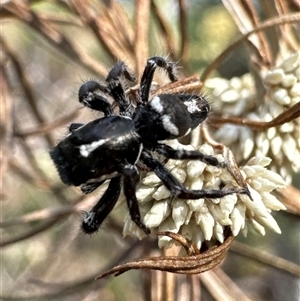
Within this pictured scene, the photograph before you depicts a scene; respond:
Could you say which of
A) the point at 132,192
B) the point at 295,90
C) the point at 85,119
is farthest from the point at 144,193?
the point at 85,119

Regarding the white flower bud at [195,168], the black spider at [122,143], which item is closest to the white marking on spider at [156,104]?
the black spider at [122,143]

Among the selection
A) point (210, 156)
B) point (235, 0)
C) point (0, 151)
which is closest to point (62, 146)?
point (210, 156)

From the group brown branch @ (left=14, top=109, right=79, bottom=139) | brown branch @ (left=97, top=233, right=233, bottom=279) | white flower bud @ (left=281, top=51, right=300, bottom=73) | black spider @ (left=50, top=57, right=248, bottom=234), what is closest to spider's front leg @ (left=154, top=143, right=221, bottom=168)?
black spider @ (left=50, top=57, right=248, bottom=234)

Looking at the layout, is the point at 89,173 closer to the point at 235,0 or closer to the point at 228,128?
the point at 228,128

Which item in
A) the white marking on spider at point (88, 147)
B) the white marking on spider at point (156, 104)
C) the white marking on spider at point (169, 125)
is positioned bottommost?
the white marking on spider at point (169, 125)

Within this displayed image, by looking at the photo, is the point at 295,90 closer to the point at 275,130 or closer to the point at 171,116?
the point at 275,130

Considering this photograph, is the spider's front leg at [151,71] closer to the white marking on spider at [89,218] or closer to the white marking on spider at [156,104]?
the white marking on spider at [156,104]
